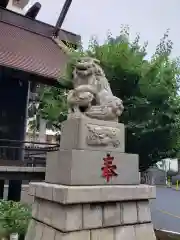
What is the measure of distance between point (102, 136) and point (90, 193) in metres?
0.92

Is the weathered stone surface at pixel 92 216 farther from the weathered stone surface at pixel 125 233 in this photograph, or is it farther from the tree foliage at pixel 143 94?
the tree foliage at pixel 143 94

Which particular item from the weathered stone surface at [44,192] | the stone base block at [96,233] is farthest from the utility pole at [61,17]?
the stone base block at [96,233]

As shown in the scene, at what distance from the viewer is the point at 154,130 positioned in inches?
301

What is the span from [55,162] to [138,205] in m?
1.46

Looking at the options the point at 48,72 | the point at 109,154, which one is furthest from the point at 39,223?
the point at 48,72

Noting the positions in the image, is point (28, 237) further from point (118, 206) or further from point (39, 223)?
point (118, 206)

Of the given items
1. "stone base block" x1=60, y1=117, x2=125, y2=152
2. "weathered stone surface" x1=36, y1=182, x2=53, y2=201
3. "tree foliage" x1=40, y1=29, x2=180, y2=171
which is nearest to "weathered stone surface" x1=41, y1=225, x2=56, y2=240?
"weathered stone surface" x1=36, y1=182, x2=53, y2=201

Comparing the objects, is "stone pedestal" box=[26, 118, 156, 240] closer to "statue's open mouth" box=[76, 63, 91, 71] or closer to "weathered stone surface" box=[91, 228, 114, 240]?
"weathered stone surface" box=[91, 228, 114, 240]

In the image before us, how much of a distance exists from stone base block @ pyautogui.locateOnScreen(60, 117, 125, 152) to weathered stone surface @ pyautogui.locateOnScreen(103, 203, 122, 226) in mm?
842

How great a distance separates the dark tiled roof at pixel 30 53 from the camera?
820cm

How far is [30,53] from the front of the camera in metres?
9.16

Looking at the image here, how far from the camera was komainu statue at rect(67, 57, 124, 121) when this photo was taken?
13.9 ft

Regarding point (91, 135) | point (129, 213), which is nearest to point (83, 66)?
point (91, 135)

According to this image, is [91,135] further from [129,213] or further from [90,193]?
[129,213]
